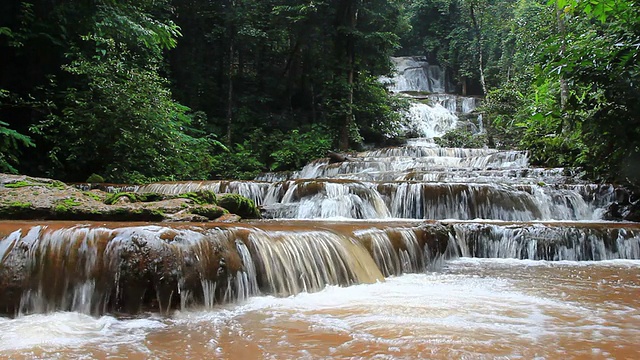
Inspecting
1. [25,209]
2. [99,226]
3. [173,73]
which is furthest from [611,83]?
[173,73]

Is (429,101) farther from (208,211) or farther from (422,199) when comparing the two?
(208,211)

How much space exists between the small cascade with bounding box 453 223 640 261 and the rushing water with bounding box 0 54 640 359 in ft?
0.06

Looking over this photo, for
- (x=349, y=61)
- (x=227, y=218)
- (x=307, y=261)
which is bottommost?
(x=307, y=261)

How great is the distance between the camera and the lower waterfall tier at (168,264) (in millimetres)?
3564

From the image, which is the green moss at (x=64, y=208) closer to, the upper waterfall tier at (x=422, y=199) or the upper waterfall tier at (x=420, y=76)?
the upper waterfall tier at (x=422, y=199)

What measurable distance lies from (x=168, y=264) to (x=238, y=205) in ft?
12.2

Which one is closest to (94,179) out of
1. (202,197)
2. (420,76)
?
(202,197)

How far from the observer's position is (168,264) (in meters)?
3.71

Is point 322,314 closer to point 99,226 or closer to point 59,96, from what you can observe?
point 99,226

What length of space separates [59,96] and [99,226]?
820cm

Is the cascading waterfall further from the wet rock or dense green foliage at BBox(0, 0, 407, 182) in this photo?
dense green foliage at BBox(0, 0, 407, 182)

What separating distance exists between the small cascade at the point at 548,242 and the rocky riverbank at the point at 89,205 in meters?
3.79

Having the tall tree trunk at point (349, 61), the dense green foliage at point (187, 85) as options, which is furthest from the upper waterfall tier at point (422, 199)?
the tall tree trunk at point (349, 61)

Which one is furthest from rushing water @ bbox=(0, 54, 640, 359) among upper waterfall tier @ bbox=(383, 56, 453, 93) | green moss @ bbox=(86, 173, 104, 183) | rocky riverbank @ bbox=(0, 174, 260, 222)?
upper waterfall tier @ bbox=(383, 56, 453, 93)
